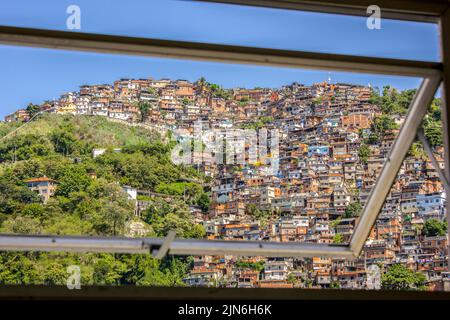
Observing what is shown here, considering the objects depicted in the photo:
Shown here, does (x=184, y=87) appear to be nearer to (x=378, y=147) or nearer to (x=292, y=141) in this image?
(x=292, y=141)

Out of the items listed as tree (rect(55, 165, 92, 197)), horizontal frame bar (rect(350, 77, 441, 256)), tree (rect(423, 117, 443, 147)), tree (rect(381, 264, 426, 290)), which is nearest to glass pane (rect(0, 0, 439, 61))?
horizontal frame bar (rect(350, 77, 441, 256))

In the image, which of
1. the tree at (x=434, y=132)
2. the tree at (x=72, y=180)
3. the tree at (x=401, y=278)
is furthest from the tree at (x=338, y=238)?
the tree at (x=72, y=180)

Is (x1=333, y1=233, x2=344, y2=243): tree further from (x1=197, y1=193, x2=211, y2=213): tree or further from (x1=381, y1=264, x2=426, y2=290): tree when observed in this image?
(x1=197, y1=193, x2=211, y2=213): tree

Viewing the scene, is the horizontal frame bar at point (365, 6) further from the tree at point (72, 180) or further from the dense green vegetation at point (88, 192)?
the tree at point (72, 180)

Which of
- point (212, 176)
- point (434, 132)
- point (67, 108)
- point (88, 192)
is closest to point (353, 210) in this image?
point (434, 132)

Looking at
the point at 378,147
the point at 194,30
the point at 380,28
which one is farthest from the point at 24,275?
the point at 380,28
